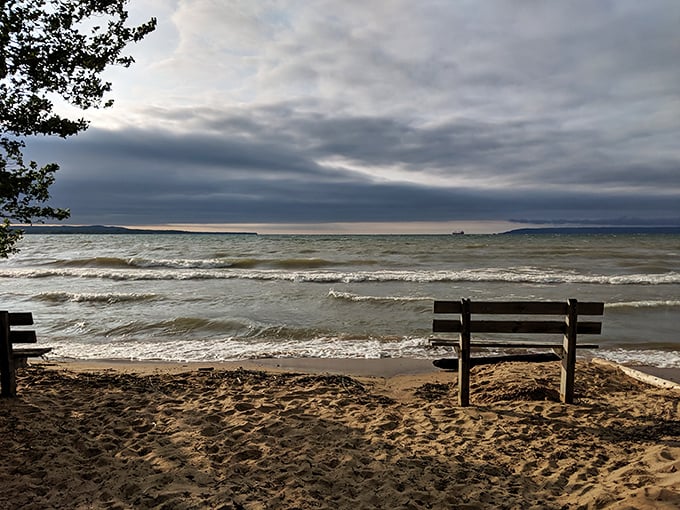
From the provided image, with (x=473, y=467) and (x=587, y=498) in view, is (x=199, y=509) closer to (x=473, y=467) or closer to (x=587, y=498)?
(x=473, y=467)

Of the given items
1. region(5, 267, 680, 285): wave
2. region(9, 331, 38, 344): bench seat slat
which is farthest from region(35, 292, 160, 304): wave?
region(9, 331, 38, 344): bench seat slat

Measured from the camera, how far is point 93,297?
58.7 ft

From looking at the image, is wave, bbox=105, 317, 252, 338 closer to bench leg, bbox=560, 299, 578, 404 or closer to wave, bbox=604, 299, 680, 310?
bench leg, bbox=560, 299, 578, 404

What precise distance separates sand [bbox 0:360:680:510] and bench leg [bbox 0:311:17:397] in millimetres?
277

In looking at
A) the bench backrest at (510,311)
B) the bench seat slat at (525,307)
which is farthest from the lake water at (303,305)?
the bench seat slat at (525,307)

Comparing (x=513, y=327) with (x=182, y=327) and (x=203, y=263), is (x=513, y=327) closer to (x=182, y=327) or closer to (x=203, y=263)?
(x=182, y=327)

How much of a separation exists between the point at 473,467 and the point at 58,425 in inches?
206

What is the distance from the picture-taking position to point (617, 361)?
9.98 metres

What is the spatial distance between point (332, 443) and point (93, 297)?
52.3 ft

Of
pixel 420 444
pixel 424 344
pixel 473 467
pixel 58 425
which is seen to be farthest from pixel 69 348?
pixel 473 467

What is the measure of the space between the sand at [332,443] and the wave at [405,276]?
1608 centimetres

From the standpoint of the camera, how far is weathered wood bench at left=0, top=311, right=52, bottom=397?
6.47 metres

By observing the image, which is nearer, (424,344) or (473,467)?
(473,467)

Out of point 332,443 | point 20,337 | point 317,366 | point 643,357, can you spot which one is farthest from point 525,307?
point 20,337
